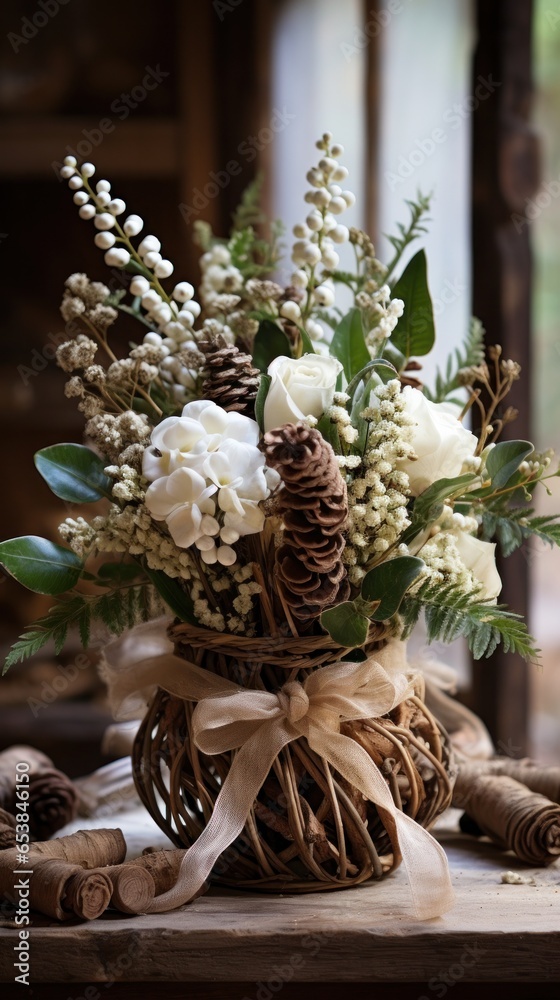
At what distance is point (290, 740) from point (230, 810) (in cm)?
7

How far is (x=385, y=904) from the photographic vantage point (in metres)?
0.72

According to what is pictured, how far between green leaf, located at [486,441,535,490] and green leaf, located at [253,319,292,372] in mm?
188

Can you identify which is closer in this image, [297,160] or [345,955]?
[345,955]

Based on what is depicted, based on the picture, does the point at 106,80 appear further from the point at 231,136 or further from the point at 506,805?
the point at 506,805

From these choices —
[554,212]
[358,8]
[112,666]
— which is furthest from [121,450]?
[358,8]

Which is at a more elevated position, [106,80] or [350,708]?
[106,80]

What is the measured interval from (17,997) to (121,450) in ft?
1.27

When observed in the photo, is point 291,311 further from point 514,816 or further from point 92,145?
point 92,145

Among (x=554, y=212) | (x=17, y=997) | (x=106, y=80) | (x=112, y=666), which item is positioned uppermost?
(x=106, y=80)

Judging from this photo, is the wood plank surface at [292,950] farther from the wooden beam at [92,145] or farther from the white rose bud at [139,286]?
the wooden beam at [92,145]

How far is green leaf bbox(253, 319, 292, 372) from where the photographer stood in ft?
2.59

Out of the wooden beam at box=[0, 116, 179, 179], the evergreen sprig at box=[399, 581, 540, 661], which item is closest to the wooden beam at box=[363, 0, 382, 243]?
the wooden beam at box=[0, 116, 179, 179]

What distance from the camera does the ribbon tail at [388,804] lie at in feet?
2.27

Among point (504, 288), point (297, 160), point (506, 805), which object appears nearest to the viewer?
point (506, 805)
